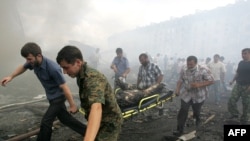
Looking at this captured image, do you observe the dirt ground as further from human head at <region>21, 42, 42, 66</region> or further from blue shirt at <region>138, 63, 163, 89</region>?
human head at <region>21, 42, 42, 66</region>

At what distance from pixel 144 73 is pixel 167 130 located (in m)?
1.54

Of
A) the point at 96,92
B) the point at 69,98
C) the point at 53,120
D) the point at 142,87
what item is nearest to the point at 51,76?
the point at 69,98

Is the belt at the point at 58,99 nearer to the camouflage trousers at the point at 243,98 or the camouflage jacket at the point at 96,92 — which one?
the camouflage jacket at the point at 96,92

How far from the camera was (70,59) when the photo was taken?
6.81 feet

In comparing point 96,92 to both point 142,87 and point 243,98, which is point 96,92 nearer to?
point 142,87

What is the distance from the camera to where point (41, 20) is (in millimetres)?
22672

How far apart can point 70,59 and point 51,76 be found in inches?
69.7

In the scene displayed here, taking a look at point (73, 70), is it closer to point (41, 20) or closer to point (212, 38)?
point (41, 20)

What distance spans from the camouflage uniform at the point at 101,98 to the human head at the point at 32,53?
161cm

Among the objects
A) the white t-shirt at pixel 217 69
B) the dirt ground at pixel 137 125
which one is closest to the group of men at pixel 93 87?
the dirt ground at pixel 137 125

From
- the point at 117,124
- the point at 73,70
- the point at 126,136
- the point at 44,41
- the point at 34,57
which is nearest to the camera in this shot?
the point at 73,70

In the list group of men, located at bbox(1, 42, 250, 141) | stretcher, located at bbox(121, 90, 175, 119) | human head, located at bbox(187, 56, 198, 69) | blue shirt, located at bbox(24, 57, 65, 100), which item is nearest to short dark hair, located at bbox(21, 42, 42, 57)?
group of men, located at bbox(1, 42, 250, 141)

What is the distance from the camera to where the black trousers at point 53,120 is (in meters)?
3.67

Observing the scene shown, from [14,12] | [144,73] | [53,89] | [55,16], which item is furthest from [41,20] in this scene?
[53,89]
